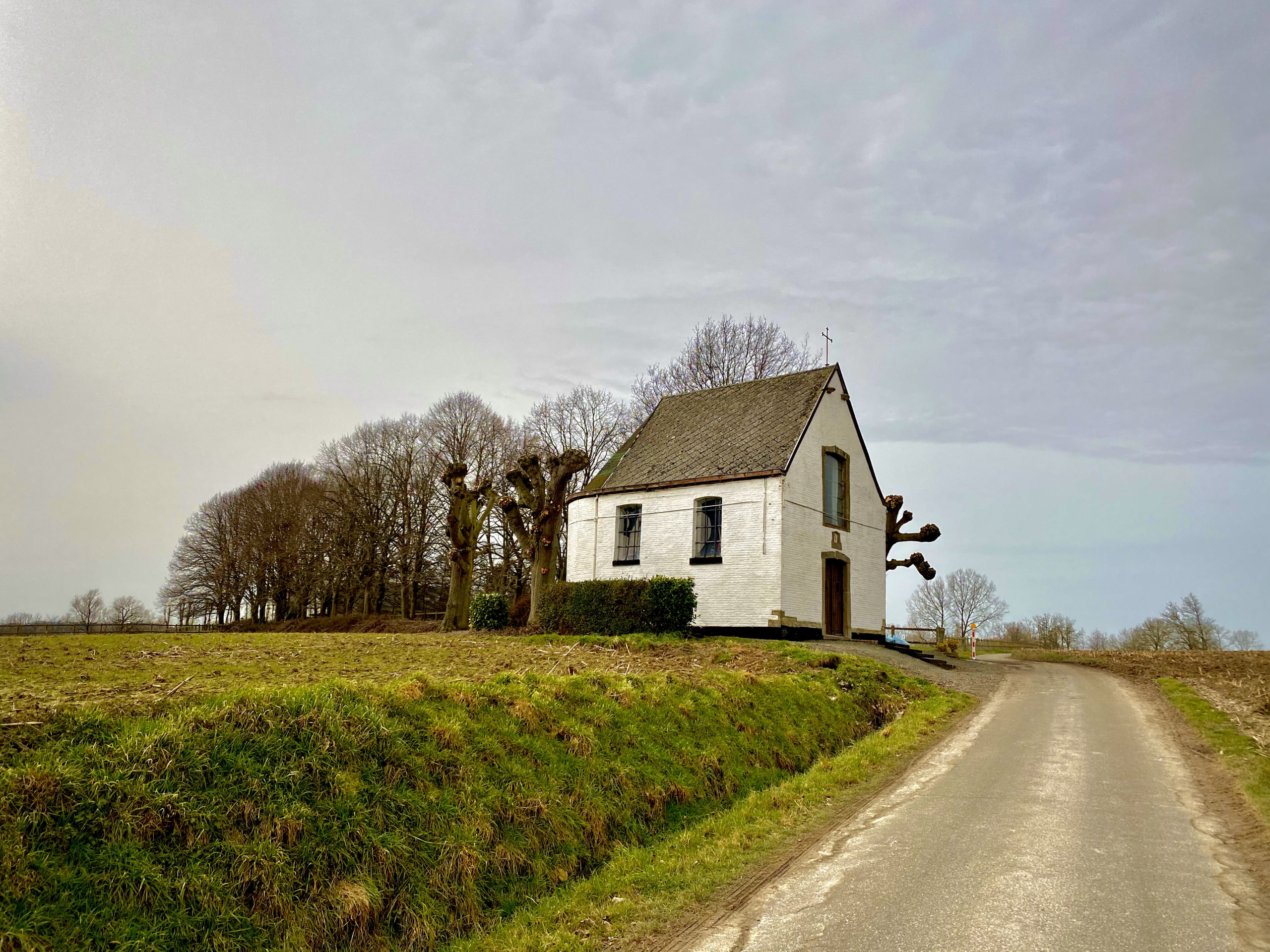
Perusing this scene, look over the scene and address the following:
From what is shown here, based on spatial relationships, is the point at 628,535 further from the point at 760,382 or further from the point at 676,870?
the point at 676,870

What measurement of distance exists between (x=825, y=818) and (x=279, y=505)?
157 feet

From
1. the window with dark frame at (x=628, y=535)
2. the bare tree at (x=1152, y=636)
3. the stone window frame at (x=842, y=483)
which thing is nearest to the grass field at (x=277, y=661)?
the window with dark frame at (x=628, y=535)

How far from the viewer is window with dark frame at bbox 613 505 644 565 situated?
2675cm

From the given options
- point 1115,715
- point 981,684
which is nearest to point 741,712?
point 1115,715

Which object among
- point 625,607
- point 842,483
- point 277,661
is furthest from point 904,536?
point 277,661

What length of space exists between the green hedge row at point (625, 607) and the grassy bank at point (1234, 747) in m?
11.5

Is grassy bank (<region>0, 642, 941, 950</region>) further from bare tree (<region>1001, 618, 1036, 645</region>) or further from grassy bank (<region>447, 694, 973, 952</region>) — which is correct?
bare tree (<region>1001, 618, 1036, 645</region>)

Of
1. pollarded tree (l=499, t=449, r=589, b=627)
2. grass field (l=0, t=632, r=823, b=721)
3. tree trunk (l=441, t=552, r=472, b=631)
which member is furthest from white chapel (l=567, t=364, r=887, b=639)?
tree trunk (l=441, t=552, r=472, b=631)

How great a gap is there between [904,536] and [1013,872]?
24242 millimetres

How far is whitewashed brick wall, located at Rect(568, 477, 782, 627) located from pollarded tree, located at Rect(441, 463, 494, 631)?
494 cm

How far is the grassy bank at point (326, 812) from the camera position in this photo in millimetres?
4348

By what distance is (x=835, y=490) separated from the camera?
2698 centimetres

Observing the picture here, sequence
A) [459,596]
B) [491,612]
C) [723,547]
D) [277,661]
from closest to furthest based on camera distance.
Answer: [277,661] < [723,547] < [491,612] < [459,596]

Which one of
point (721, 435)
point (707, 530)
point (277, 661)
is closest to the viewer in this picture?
point (277, 661)
